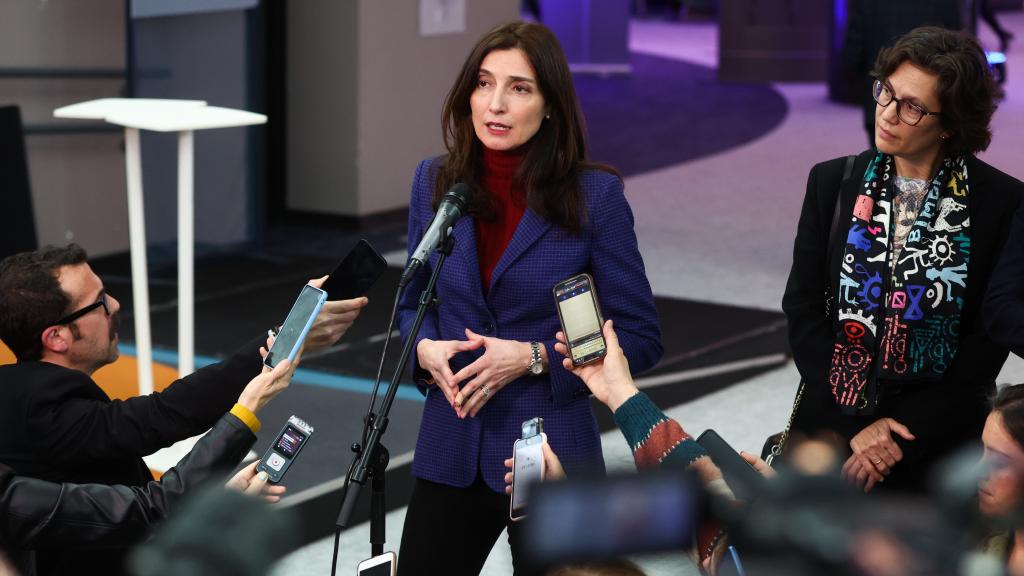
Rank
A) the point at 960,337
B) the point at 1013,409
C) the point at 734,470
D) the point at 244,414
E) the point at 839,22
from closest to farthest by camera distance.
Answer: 1. the point at 734,470
2. the point at 1013,409
3. the point at 244,414
4. the point at 960,337
5. the point at 839,22

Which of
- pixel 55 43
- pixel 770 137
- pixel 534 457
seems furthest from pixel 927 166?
pixel 770 137

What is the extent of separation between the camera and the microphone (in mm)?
2453

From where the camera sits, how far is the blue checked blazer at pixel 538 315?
2.69 meters

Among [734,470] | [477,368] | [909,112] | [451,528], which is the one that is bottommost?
[451,528]

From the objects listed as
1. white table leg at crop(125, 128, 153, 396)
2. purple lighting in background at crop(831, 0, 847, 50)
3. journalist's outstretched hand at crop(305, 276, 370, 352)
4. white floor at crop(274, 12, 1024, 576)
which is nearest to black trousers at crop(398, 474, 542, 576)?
journalist's outstretched hand at crop(305, 276, 370, 352)

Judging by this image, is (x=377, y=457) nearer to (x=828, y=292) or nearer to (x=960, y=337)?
(x=828, y=292)

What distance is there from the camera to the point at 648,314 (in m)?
2.74

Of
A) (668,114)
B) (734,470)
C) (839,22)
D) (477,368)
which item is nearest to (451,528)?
(477,368)

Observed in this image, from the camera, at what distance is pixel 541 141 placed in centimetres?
274

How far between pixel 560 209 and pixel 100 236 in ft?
18.4

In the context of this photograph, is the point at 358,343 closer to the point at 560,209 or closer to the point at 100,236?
the point at 100,236

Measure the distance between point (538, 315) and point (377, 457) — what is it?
46 cm

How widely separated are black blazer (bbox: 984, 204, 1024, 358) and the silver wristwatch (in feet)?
2.79

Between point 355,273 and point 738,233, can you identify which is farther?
point 738,233
